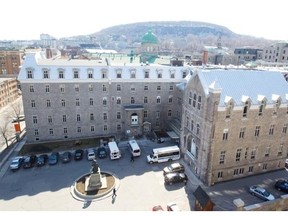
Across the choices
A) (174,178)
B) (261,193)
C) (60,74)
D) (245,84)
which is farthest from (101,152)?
(245,84)

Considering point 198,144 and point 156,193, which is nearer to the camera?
point 156,193

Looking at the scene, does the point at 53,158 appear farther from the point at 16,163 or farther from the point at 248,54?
the point at 248,54

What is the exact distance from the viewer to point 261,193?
30688 mm

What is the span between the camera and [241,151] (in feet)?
113

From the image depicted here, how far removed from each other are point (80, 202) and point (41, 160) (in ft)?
A: 44.1

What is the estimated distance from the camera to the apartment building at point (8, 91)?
71562mm

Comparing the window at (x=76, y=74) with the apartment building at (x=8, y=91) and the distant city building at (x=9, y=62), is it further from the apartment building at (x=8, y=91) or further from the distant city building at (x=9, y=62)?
the distant city building at (x=9, y=62)

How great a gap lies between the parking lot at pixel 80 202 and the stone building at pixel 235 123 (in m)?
6.26

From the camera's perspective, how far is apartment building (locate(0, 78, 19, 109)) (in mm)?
71562

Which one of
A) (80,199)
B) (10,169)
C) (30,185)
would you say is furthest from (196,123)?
(10,169)

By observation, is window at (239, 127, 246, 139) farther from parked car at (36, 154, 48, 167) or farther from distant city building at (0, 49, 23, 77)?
distant city building at (0, 49, 23, 77)

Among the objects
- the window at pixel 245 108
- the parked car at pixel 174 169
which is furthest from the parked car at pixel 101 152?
the window at pixel 245 108

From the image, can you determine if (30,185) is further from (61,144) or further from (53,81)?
(53,81)

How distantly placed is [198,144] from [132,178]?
11317mm
